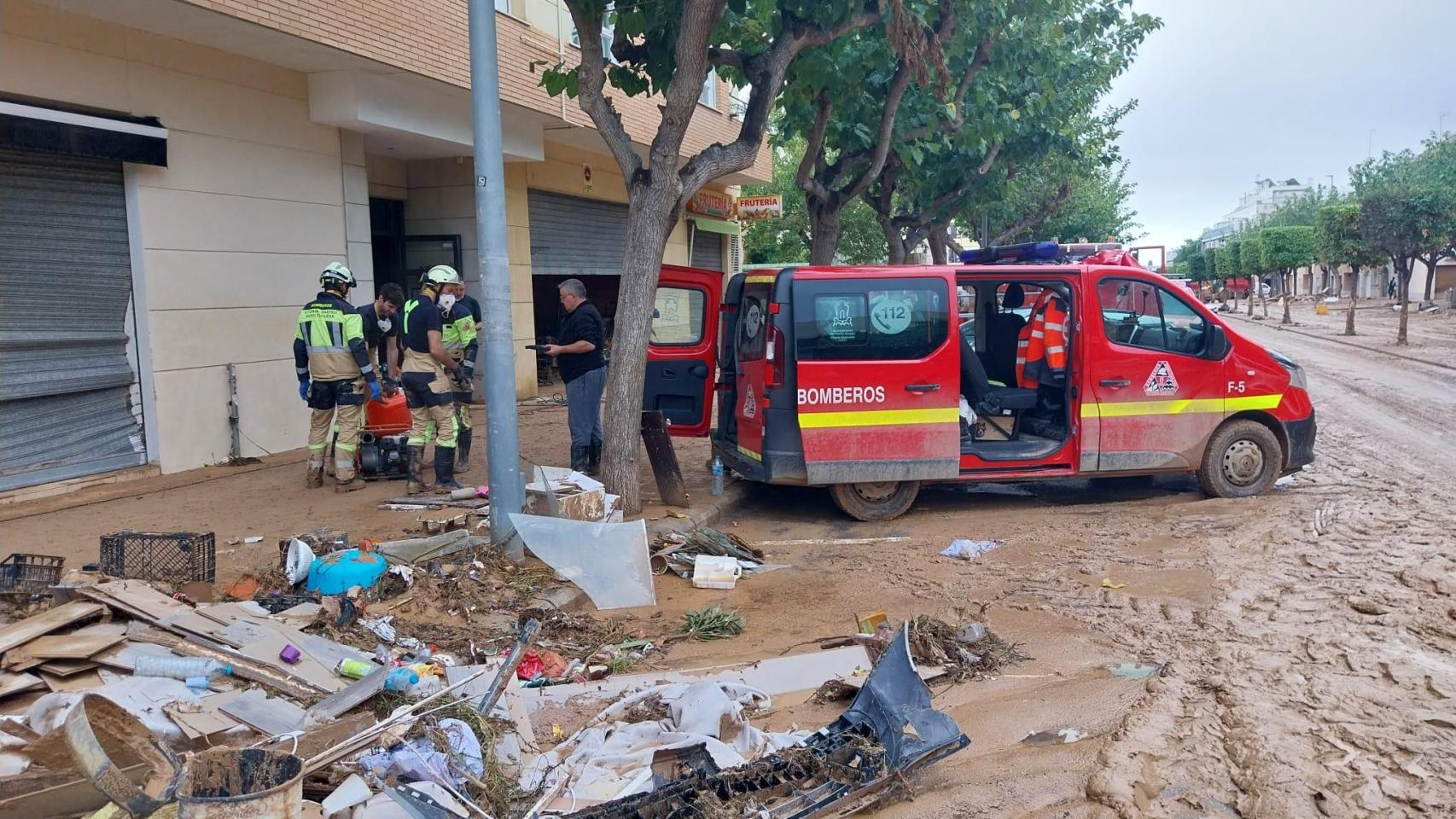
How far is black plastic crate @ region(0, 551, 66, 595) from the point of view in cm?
496

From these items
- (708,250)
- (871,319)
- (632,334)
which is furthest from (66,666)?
(708,250)

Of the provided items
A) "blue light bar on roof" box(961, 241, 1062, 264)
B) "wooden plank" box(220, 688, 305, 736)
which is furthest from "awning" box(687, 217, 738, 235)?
"wooden plank" box(220, 688, 305, 736)

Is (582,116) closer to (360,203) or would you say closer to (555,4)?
(555,4)

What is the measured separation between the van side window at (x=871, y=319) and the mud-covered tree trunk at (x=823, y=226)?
16.6 feet

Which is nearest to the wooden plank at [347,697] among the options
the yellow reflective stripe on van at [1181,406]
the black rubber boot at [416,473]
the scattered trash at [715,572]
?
the scattered trash at [715,572]

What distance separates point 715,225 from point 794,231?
9.73 m

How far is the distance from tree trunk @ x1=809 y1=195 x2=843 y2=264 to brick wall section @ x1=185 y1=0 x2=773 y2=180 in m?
3.28

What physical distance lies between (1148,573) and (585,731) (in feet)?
13.1

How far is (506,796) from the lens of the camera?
3518mm

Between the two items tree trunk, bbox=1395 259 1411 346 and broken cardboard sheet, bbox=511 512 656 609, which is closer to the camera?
broken cardboard sheet, bbox=511 512 656 609

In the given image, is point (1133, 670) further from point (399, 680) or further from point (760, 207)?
point (760, 207)

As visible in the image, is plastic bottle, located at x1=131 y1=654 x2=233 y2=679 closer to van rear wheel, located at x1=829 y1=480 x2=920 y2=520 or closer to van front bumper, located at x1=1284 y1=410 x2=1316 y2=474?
van rear wheel, located at x1=829 y1=480 x2=920 y2=520

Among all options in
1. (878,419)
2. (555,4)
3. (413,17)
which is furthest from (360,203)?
(878,419)

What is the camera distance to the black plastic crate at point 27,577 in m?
4.96
